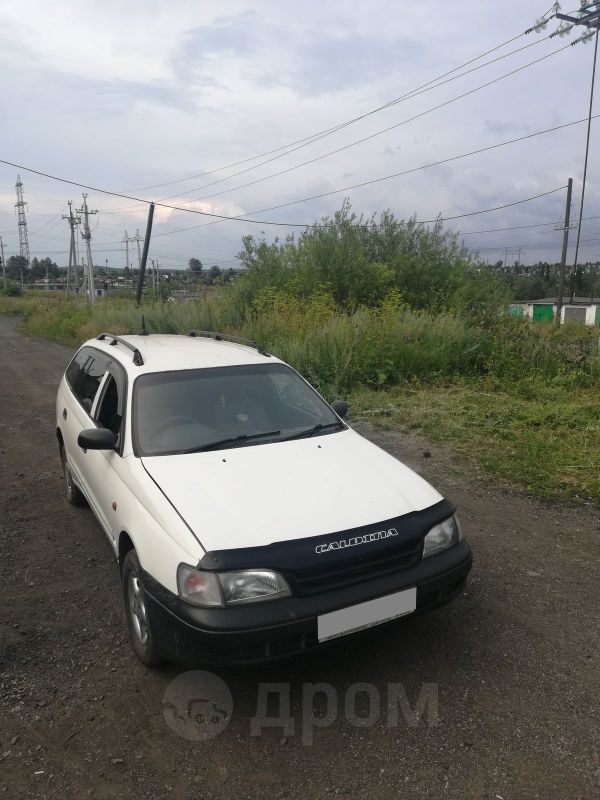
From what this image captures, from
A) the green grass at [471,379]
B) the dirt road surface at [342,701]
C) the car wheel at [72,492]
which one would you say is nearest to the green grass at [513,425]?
the green grass at [471,379]

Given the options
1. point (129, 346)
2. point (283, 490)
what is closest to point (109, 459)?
point (129, 346)

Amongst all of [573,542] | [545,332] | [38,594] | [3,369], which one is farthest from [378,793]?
[3,369]

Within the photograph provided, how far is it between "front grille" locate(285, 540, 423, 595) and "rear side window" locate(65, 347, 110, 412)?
2.52 metres

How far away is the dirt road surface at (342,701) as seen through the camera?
2213 millimetres

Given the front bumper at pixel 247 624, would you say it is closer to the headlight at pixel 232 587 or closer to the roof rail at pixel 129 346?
the headlight at pixel 232 587

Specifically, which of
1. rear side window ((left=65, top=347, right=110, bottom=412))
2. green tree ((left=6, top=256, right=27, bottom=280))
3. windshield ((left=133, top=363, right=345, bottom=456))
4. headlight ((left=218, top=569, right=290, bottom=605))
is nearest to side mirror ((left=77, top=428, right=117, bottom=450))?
windshield ((left=133, top=363, right=345, bottom=456))

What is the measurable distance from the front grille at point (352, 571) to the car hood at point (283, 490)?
6.2 inches

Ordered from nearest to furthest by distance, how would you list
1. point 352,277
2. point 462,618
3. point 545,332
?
point 462,618 < point 545,332 < point 352,277

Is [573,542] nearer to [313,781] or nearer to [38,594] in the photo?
[313,781]

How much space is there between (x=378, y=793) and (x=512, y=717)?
2.51 feet

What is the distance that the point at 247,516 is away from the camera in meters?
2.67

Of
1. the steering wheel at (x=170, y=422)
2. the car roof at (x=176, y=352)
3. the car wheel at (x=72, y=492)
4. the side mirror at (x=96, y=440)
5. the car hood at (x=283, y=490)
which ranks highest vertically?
the car roof at (x=176, y=352)

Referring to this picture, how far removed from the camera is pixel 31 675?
2809 mm

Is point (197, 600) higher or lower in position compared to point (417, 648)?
higher
